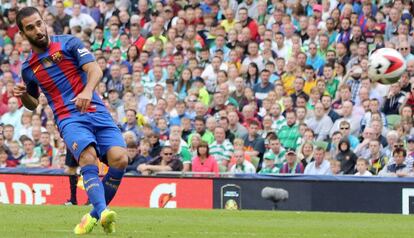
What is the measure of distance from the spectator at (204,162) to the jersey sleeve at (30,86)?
7460 millimetres

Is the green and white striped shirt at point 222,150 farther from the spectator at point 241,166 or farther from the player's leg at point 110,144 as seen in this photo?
the player's leg at point 110,144

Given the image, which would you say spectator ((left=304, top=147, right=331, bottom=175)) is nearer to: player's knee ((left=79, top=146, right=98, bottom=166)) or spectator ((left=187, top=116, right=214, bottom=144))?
spectator ((left=187, top=116, right=214, bottom=144))

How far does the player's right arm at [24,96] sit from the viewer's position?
11781 millimetres

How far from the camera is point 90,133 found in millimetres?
11508

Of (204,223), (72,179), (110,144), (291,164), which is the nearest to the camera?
(110,144)

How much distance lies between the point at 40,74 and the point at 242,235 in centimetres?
265

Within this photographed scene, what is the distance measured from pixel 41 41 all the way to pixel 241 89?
11.0 metres

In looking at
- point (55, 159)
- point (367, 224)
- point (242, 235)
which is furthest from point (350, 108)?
point (242, 235)

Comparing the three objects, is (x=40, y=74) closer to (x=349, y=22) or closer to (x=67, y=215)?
(x=67, y=215)

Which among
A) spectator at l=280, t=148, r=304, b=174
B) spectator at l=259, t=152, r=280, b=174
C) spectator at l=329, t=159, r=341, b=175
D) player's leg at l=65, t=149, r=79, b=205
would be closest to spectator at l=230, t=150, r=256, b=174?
spectator at l=259, t=152, r=280, b=174

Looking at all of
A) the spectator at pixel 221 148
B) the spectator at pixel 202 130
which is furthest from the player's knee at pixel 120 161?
the spectator at pixel 202 130

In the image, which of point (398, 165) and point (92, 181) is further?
point (398, 165)

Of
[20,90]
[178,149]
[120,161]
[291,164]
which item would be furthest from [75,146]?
[178,149]

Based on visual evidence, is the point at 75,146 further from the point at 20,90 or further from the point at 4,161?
the point at 4,161
